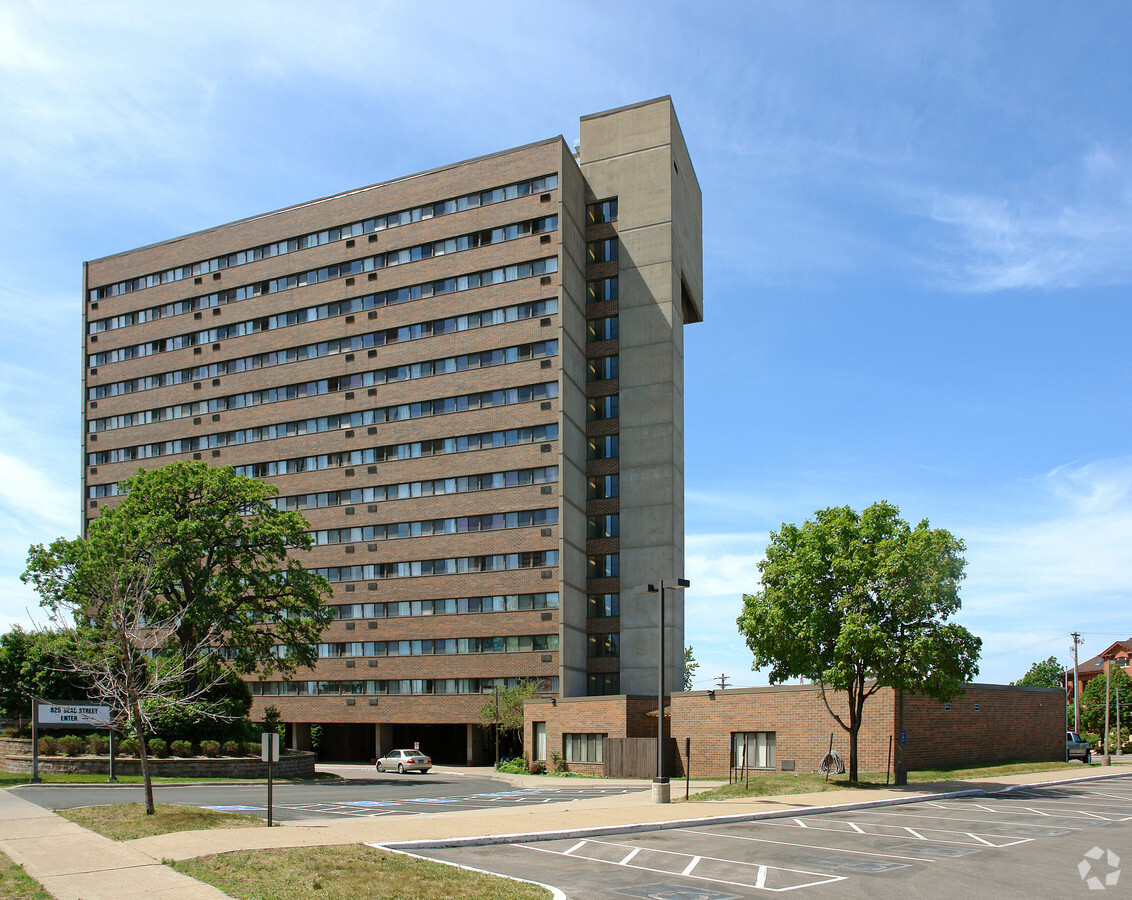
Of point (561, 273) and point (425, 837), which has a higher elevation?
point (561, 273)

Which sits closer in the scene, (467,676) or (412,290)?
(467,676)

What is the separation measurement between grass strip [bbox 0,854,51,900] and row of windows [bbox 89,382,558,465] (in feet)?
163

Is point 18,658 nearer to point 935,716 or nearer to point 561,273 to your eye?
point 561,273

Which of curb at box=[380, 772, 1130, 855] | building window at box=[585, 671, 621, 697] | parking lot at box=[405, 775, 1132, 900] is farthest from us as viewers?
building window at box=[585, 671, 621, 697]

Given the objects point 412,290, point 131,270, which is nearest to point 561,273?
point 412,290

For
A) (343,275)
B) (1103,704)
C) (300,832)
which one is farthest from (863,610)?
(1103,704)

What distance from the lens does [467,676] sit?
6366 cm

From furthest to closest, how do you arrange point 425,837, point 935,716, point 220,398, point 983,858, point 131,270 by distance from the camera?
point 131,270, point 220,398, point 935,716, point 425,837, point 983,858

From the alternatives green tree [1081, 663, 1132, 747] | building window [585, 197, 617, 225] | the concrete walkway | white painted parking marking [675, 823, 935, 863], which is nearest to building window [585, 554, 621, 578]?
building window [585, 197, 617, 225]

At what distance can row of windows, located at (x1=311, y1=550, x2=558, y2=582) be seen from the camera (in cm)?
6244

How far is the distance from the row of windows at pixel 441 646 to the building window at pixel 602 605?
202 inches

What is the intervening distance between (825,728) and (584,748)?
16217 mm

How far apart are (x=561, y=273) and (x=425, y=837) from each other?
49351 millimetres

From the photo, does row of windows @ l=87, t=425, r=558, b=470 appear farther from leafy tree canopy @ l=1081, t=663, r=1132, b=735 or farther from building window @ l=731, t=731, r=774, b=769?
leafy tree canopy @ l=1081, t=663, r=1132, b=735
